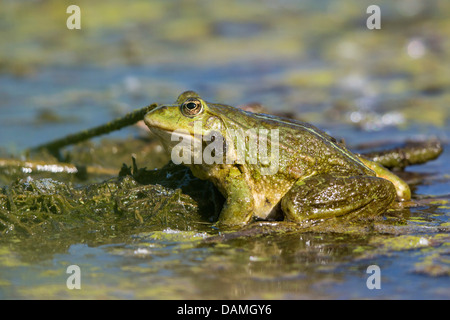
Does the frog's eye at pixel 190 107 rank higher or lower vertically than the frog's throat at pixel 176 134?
higher

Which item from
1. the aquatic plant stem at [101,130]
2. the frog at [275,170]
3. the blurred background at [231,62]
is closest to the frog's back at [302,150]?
the frog at [275,170]

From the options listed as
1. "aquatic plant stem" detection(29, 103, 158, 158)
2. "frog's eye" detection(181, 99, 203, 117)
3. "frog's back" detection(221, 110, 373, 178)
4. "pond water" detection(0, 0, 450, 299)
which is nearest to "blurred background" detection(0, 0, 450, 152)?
"pond water" detection(0, 0, 450, 299)

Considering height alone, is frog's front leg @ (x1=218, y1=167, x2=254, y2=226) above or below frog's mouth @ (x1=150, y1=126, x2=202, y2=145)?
below

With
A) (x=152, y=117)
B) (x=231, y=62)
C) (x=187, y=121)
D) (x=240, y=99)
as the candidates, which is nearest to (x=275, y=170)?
(x=187, y=121)

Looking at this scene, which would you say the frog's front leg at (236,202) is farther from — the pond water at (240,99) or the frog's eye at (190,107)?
the frog's eye at (190,107)

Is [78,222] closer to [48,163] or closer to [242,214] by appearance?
[242,214]

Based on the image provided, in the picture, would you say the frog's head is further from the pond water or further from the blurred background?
the blurred background

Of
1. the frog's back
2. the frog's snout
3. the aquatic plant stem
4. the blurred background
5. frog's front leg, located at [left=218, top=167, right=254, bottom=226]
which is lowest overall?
frog's front leg, located at [left=218, top=167, right=254, bottom=226]
